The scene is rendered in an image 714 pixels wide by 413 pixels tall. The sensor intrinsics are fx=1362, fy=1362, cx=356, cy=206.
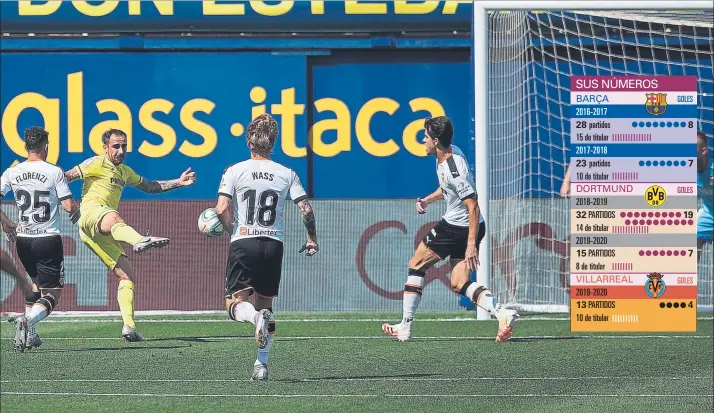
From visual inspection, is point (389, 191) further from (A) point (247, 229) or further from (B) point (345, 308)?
(A) point (247, 229)

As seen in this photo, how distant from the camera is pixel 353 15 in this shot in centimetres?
1666

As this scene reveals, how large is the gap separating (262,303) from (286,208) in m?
6.44

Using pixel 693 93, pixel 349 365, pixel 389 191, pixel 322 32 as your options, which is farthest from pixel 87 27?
pixel 693 93

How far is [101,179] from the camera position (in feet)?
41.1

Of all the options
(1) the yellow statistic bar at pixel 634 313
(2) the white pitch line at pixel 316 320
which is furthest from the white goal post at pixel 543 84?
(1) the yellow statistic bar at pixel 634 313

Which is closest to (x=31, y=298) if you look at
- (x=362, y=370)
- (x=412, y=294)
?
(x=412, y=294)

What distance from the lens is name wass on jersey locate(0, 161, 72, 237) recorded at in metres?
11.4

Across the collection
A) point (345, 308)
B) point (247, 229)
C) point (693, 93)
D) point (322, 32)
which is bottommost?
point (345, 308)

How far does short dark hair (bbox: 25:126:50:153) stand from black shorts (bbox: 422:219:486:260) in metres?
3.37

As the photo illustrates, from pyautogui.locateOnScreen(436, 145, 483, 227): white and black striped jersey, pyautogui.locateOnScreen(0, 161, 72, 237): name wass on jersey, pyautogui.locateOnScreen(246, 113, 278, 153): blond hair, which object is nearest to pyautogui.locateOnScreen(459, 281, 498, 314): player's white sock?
pyautogui.locateOnScreen(436, 145, 483, 227): white and black striped jersey

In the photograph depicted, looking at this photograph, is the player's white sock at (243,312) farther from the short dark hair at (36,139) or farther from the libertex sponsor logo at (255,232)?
the short dark hair at (36,139)

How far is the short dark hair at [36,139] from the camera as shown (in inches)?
445

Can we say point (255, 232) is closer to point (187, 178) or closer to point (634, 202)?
point (634, 202)

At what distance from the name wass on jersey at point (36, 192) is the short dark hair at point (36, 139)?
4.7 inches
